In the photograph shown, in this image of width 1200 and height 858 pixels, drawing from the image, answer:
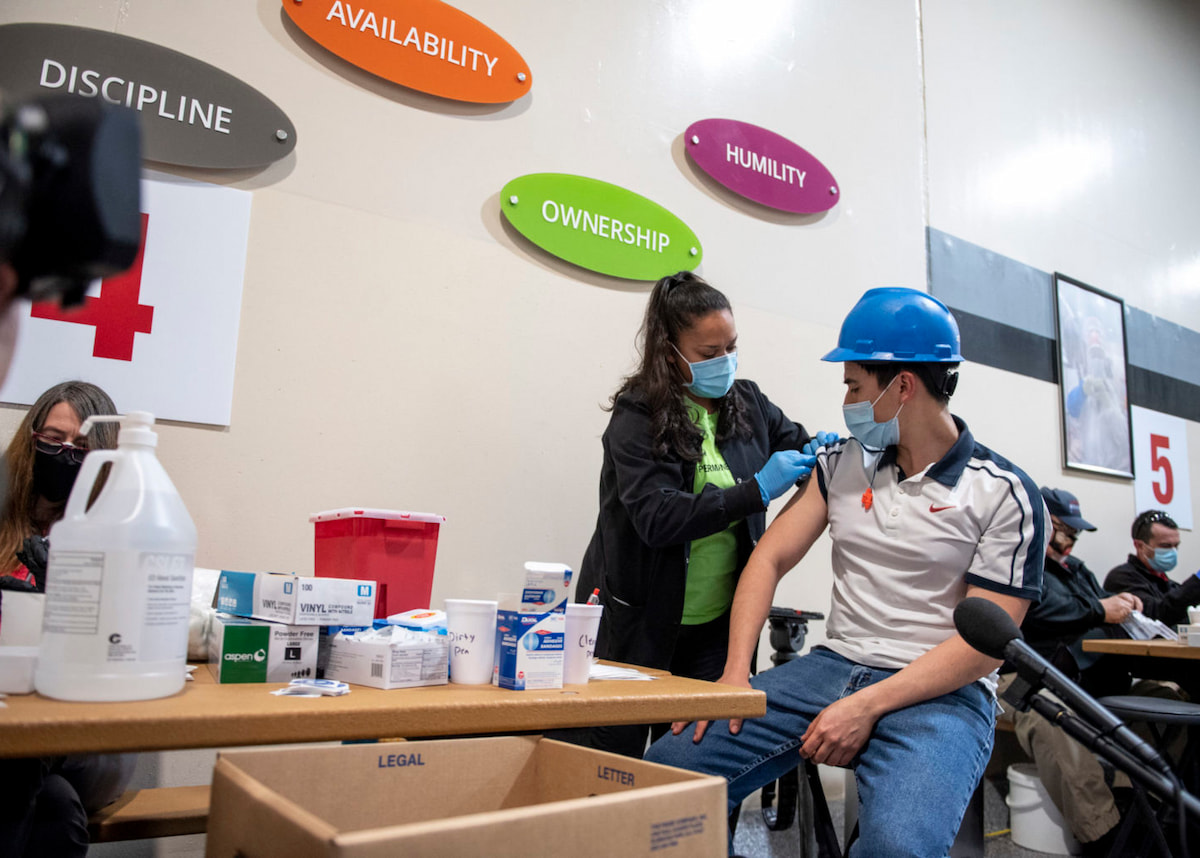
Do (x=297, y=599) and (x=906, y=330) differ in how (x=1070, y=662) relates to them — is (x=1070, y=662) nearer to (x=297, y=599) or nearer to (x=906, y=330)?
(x=906, y=330)

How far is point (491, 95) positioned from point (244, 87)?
736 mm

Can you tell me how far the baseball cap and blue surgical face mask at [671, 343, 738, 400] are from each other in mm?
2352

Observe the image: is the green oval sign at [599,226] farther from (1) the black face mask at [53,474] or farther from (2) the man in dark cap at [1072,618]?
(2) the man in dark cap at [1072,618]

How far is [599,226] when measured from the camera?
2.86m

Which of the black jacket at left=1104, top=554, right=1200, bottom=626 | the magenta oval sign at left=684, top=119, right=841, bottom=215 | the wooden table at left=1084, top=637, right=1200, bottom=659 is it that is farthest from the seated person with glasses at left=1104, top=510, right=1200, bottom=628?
the magenta oval sign at left=684, top=119, right=841, bottom=215

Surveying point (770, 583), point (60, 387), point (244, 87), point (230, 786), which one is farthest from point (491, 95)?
point (230, 786)

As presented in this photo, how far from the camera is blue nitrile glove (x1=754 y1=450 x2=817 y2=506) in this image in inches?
76.6

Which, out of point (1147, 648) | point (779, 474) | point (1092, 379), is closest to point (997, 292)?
point (1092, 379)

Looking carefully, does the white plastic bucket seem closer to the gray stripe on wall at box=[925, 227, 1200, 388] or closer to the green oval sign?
the gray stripe on wall at box=[925, 227, 1200, 388]

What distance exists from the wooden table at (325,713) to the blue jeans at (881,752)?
0.29 metres

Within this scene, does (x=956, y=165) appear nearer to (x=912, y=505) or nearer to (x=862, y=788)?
(x=912, y=505)

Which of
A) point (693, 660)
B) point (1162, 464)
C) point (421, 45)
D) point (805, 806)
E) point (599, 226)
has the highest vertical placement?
point (421, 45)

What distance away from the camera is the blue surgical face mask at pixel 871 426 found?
174 cm

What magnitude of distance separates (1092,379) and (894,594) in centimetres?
373
